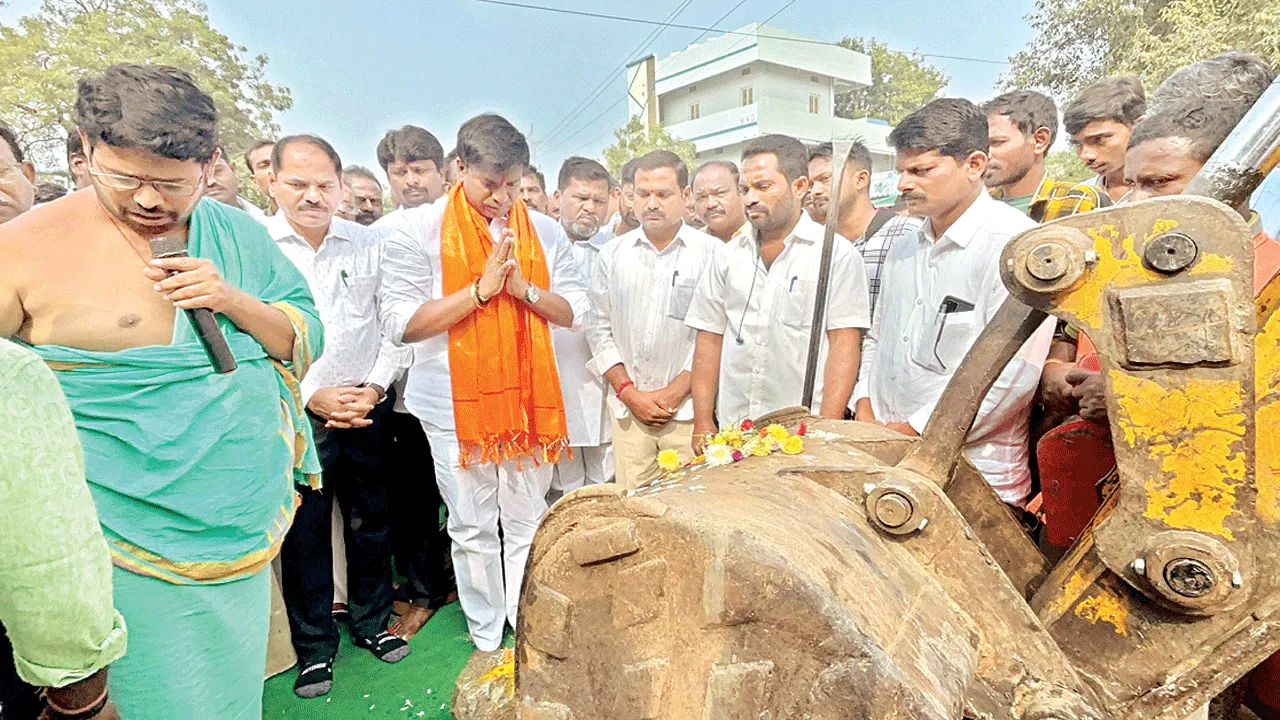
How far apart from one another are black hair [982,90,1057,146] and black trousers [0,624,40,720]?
4.98m

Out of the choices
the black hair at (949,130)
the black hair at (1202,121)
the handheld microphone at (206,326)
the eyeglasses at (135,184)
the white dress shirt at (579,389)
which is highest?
the black hair at (949,130)

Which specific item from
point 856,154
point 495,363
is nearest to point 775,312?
point 856,154

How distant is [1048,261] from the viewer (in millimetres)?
1132

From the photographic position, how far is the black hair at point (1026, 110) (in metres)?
3.70

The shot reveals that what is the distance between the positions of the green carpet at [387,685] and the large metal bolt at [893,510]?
8.40 feet

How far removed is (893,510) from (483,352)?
8.12 ft

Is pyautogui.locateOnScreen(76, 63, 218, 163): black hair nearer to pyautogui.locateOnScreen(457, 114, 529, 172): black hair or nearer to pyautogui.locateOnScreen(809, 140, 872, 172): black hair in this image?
pyautogui.locateOnScreen(457, 114, 529, 172): black hair

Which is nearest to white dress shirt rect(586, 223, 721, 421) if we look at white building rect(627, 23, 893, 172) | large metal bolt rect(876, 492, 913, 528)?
large metal bolt rect(876, 492, 913, 528)

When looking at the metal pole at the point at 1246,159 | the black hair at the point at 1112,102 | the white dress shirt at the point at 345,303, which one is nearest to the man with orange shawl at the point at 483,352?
the white dress shirt at the point at 345,303

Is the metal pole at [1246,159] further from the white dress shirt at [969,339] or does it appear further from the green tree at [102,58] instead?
the green tree at [102,58]

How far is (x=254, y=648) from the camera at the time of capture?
2.23m

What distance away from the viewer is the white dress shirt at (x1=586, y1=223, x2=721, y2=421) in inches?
150

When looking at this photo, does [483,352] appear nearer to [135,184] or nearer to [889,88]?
[135,184]

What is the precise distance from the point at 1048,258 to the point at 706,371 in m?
2.41
